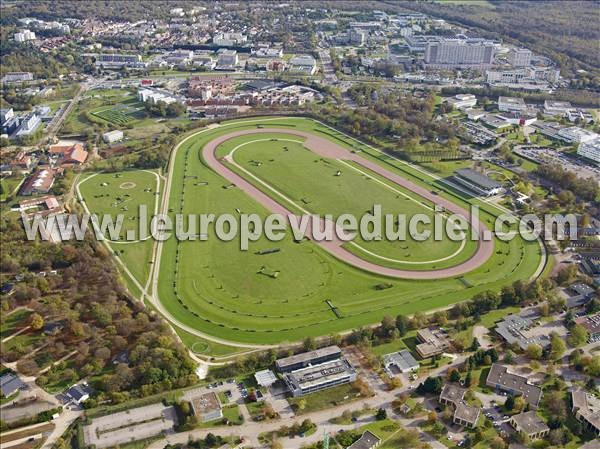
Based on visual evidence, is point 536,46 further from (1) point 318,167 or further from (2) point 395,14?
(1) point 318,167

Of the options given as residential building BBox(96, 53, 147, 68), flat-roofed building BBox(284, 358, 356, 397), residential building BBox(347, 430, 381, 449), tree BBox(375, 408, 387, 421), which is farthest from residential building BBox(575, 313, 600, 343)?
residential building BBox(96, 53, 147, 68)

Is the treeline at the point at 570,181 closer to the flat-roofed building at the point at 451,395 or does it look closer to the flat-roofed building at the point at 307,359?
the flat-roofed building at the point at 451,395

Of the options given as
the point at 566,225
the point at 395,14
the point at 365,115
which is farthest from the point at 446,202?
the point at 395,14

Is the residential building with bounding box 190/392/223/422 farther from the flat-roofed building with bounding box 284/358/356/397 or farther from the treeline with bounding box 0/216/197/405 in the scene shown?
the flat-roofed building with bounding box 284/358/356/397

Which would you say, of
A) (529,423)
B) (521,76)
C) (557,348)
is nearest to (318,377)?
(529,423)

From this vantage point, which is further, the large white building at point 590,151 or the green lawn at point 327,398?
the large white building at point 590,151

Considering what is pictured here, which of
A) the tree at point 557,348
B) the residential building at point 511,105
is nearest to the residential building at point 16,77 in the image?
the residential building at point 511,105
